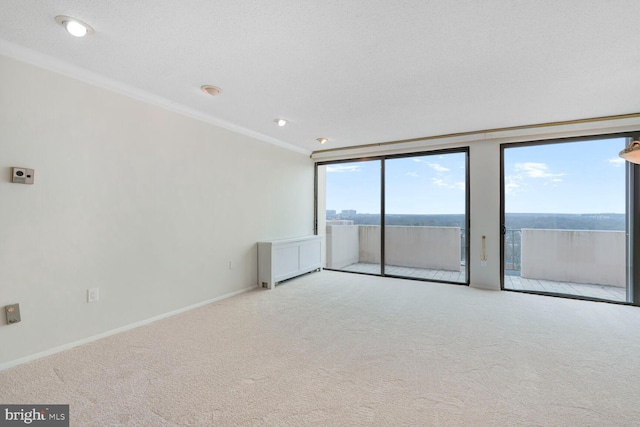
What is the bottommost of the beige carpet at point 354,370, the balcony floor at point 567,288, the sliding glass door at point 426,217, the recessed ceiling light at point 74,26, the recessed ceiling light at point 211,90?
the beige carpet at point 354,370

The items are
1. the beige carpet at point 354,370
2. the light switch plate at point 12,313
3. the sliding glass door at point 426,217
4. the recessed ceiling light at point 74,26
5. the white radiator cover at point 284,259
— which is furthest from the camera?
the sliding glass door at point 426,217

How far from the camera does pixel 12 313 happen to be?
216 centimetres

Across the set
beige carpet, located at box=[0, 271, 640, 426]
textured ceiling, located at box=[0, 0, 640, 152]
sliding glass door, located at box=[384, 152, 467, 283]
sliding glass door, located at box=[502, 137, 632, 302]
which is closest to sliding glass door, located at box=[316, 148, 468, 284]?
sliding glass door, located at box=[384, 152, 467, 283]

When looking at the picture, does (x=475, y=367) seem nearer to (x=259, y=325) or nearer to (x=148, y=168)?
(x=259, y=325)

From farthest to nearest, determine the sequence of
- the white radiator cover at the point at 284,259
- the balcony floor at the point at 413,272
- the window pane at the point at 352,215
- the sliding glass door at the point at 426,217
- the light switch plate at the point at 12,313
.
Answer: the window pane at the point at 352,215 → the balcony floor at the point at 413,272 → the sliding glass door at the point at 426,217 → the white radiator cover at the point at 284,259 → the light switch plate at the point at 12,313

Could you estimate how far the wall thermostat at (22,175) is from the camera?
2.16 metres

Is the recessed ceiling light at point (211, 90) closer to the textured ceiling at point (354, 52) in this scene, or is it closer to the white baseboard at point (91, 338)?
the textured ceiling at point (354, 52)

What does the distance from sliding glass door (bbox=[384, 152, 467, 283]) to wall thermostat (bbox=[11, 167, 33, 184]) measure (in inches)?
182

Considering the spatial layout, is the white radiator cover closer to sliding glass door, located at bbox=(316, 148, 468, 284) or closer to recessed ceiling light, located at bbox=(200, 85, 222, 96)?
sliding glass door, located at bbox=(316, 148, 468, 284)

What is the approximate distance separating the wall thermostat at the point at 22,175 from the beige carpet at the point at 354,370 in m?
1.40

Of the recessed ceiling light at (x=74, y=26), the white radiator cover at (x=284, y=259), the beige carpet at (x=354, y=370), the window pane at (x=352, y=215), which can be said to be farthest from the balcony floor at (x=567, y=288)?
the recessed ceiling light at (x=74, y=26)

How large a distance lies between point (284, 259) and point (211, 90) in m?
2.71

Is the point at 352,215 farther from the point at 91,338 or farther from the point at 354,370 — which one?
the point at 91,338

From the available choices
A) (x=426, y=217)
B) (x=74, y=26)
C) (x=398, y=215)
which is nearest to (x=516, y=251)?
(x=426, y=217)
